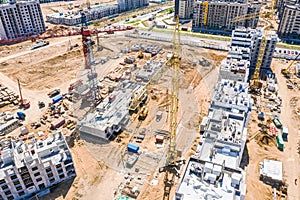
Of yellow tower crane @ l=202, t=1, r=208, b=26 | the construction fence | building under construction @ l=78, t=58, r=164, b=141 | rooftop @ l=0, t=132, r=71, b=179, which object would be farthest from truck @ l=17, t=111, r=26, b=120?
yellow tower crane @ l=202, t=1, r=208, b=26

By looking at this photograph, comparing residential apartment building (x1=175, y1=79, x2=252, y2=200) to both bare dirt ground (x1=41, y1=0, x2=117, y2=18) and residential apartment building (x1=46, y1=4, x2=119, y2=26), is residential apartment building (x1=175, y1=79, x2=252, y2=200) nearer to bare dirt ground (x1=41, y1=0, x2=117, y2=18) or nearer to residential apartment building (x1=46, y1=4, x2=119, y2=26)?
residential apartment building (x1=46, y1=4, x2=119, y2=26)

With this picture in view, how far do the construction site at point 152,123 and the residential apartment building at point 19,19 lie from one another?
49.6ft

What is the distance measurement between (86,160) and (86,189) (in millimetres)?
7431

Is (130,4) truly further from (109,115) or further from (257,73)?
(109,115)

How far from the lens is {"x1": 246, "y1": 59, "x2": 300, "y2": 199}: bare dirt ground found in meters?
46.3

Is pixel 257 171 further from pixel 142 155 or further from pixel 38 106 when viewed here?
pixel 38 106

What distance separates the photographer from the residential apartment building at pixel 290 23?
111250 millimetres

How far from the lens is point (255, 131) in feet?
197

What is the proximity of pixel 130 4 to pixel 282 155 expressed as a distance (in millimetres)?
145418

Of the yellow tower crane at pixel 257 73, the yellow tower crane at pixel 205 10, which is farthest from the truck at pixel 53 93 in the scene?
the yellow tower crane at pixel 205 10

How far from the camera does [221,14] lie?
4852 inches

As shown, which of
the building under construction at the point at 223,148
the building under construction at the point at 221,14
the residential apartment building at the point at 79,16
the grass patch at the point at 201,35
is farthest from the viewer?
the residential apartment building at the point at 79,16

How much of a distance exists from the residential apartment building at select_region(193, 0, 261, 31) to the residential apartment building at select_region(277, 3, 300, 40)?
12098 mm

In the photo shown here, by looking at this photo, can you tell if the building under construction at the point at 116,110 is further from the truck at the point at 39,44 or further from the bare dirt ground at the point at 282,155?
the truck at the point at 39,44
